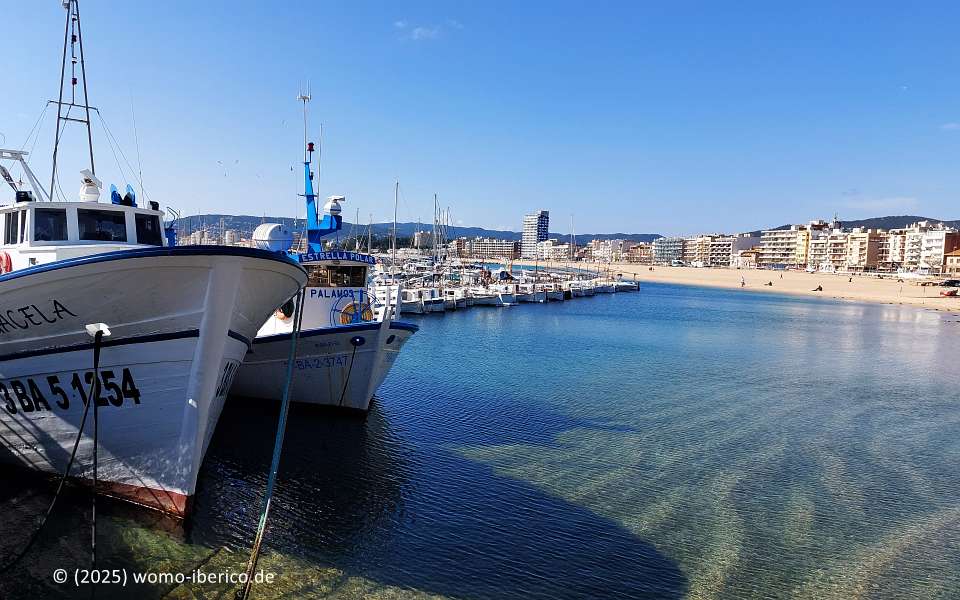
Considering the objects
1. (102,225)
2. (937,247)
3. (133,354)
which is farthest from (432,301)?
(937,247)

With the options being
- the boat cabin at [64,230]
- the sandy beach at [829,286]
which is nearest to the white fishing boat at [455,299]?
the boat cabin at [64,230]

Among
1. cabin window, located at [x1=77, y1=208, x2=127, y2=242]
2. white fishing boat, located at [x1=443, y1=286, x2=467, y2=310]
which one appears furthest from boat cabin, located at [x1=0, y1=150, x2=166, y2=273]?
white fishing boat, located at [x1=443, y1=286, x2=467, y2=310]

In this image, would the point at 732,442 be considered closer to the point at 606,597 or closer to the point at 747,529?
the point at 747,529

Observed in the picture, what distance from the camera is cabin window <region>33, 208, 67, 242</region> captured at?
10133 mm

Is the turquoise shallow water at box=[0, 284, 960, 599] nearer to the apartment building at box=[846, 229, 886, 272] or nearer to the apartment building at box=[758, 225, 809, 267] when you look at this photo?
the apartment building at box=[846, 229, 886, 272]

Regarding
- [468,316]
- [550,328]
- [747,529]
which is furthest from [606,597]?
[468,316]

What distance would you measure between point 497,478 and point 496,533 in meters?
2.28

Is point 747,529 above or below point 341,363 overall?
below

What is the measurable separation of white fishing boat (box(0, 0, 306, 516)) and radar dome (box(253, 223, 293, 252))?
8148mm

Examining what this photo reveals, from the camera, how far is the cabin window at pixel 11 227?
10442 millimetres

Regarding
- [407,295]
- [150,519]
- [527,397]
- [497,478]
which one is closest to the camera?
[150,519]

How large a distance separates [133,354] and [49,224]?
164 inches

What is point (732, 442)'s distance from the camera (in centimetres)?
1485

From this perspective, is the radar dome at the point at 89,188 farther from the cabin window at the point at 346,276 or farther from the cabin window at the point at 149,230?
the cabin window at the point at 346,276
